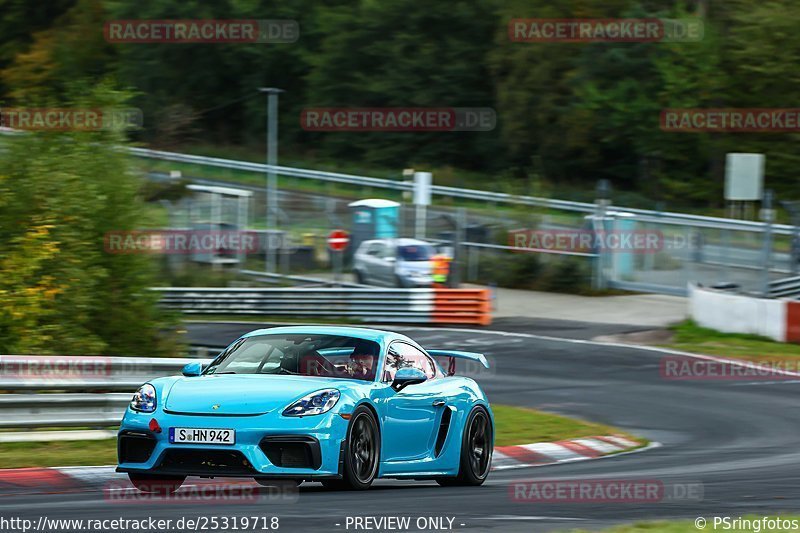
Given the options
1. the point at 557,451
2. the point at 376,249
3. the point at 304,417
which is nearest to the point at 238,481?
the point at 304,417

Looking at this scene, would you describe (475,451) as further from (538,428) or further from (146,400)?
(538,428)

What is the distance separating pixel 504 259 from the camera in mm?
34469

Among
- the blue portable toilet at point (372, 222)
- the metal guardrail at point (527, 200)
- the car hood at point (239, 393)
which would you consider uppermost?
the metal guardrail at point (527, 200)

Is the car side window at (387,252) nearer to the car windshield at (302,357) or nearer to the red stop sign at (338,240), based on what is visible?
the red stop sign at (338,240)

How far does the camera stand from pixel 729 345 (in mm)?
24891

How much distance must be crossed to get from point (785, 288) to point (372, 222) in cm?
954

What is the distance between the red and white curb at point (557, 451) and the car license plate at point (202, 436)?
16.1ft

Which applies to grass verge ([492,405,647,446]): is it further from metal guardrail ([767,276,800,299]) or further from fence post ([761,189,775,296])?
metal guardrail ([767,276,800,299])

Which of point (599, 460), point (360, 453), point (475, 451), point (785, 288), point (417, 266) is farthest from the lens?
point (417, 266)

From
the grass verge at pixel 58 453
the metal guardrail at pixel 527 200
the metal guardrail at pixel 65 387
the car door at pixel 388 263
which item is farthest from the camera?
the car door at pixel 388 263

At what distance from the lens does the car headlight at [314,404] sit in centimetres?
823

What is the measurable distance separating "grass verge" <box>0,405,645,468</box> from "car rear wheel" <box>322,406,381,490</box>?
2732 mm

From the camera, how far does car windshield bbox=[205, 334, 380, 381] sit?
905cm

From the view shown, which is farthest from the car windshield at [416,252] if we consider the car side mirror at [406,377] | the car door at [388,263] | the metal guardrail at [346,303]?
the car side mirror at [406,377]
